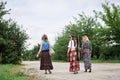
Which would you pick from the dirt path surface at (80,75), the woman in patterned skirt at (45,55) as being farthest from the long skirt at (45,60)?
the dirt path surface at (80,75)

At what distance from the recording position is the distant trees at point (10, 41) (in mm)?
38062

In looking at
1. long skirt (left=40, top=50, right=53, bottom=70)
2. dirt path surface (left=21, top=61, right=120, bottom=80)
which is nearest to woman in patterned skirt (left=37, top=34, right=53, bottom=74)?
long skirt (left=40, top=50, right=53, bottom=70)

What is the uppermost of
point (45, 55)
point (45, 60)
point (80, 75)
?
point (45, 55)

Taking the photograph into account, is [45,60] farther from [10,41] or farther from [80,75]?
[10,41]

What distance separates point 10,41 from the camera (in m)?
39.1

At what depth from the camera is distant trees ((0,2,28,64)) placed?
3806cm

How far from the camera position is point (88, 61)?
21672mm

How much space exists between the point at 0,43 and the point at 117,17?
12.5 metres

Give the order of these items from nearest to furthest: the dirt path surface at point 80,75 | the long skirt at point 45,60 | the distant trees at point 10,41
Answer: the dirt path surface at point 80,75 → the long skirt at point 45,60 → the distant trees at point 10,41

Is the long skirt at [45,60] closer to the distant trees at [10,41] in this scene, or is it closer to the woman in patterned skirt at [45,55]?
the woman in patterned skirt at [45,55]

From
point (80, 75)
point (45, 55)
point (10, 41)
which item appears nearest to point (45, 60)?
point (45, 55)

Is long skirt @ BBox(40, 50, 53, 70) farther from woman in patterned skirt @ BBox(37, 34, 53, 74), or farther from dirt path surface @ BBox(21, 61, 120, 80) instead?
dirt path surface @ BBox(21, 61, 120, 80)

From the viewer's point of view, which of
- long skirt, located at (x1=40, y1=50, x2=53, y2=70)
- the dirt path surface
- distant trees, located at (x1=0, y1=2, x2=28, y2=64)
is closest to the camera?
the dirt path surface

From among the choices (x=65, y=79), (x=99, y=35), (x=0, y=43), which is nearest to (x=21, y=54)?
(x=0, y=43)
